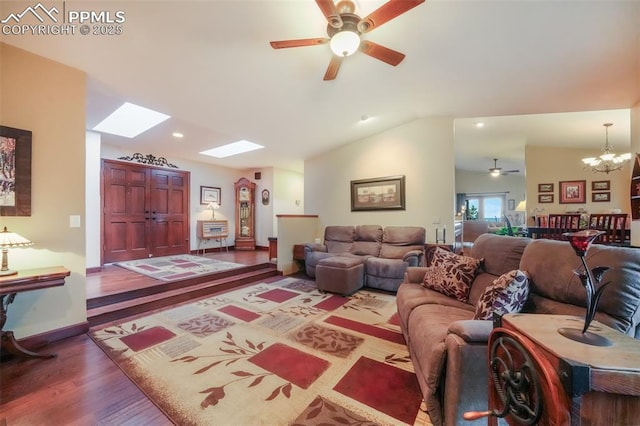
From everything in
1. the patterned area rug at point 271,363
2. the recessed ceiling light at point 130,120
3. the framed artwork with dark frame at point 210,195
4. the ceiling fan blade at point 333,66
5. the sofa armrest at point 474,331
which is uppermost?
the recessed ceiling light at point 130,120

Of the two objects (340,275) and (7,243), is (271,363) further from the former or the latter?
(7,243)

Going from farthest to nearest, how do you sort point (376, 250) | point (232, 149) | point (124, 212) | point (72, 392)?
1. point (232, 149)
2. point (124, 212)
3. point (376, 250)
4. point (72, 392)

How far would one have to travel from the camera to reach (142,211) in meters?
5.54

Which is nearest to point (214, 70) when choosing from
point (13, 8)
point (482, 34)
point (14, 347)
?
point (13, 8)

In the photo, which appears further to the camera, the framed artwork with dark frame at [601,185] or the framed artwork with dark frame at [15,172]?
the framed artwork with dark frame at [601,185]

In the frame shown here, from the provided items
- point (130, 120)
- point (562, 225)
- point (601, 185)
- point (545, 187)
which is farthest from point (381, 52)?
point (601, 185)

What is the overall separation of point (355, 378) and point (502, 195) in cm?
1008

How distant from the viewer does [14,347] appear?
2.00m

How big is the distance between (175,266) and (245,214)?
8.84 feet

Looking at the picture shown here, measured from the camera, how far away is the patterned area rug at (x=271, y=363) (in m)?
1.52

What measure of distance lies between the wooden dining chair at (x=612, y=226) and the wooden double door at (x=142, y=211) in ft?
26.1

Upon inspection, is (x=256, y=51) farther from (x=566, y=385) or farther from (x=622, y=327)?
(x=622, y=327)

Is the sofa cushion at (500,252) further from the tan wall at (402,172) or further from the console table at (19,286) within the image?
the console table at (19,286)

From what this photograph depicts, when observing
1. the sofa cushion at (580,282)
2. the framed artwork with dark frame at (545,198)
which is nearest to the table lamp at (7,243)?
the sofa cushion at (580,282)
